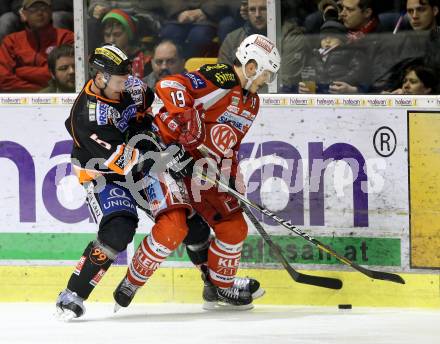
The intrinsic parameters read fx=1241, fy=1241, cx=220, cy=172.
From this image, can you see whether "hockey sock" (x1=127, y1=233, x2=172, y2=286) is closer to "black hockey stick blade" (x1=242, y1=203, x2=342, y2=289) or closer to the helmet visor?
"black hockey stick blade" (x1=242, y1=203, x2=342, y2=289)

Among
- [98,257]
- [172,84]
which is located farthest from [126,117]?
[98,257]

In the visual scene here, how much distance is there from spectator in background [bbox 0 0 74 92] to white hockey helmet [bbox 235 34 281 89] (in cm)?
116

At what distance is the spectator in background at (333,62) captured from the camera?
6.07 meters

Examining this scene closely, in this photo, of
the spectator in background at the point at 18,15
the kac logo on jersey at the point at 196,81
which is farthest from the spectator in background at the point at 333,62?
the spectator in background at the point at 18,15

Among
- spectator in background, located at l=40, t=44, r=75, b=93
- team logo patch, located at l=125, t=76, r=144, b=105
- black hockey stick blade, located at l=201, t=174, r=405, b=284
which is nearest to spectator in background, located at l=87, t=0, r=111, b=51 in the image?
spectator in background, located at l=40, t=44, r=75, b=93

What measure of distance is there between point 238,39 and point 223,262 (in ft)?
3.84

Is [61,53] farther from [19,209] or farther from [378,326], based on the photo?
[378,326]

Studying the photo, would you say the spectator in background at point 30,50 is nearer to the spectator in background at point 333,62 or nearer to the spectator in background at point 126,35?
the spectator in background at point 126,35

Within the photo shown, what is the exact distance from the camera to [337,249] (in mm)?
6004

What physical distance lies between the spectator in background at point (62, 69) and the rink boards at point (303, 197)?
0.15 metres

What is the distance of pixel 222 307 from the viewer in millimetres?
5984

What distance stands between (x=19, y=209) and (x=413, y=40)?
2.14 metres

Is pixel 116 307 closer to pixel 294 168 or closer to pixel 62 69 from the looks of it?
pixel 294 168

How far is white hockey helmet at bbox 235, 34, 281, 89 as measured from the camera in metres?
5.67
